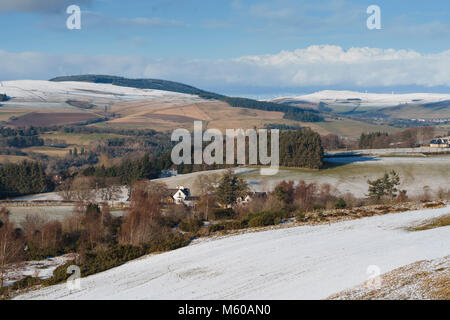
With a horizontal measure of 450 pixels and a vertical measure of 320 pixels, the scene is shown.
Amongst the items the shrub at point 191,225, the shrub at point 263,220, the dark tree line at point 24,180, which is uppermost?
the shrub at point 263,220

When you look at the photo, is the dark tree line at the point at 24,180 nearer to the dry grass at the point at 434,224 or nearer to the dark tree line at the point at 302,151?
the dark tree line at the point at 302,151

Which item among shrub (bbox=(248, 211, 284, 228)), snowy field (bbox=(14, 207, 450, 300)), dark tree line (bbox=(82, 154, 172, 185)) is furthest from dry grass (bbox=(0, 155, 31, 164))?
snowy field (bbox=(14, 207, 450, 300))

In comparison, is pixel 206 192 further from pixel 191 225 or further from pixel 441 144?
pixel 441 144

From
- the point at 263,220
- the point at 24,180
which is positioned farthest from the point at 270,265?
the point at 24,180

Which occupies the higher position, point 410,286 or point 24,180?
point 410,286

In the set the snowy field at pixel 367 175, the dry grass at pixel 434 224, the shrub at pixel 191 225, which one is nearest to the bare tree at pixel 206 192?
the shrub at pixel 191 225
